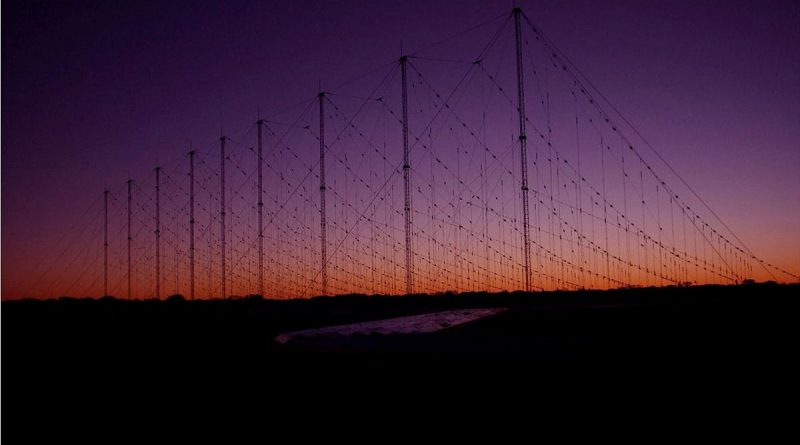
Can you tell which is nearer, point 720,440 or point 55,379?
point 720,440

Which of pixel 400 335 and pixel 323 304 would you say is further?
pixel 323 304

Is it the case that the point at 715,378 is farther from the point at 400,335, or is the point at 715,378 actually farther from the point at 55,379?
the point at 55,379

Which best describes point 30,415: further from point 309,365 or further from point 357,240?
point 357,240

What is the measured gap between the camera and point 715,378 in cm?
595

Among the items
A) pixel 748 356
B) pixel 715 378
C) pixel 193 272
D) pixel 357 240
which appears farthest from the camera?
pixel 193 272

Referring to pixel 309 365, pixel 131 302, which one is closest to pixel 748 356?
pixel 309 365

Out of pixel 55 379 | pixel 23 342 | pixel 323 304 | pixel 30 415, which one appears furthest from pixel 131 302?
pixel 30 415

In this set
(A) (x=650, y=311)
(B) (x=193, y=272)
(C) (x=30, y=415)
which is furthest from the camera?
(B) (x=193, y=272)

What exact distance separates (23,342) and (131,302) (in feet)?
74.3

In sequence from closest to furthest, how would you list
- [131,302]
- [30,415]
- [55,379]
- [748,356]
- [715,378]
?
[715,378] < [748,356] < [30,415] < [55,379] < [131,302]

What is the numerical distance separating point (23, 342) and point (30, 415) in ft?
36.1

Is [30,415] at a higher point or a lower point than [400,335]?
lower

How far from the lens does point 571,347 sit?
7086 mm

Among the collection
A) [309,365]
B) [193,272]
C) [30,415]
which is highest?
[193,272]
